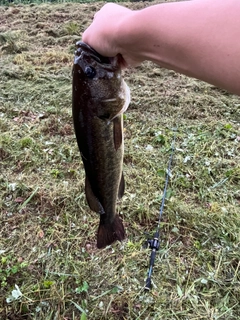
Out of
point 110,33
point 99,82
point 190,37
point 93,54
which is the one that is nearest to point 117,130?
point 99,82

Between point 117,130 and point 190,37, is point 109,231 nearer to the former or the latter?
point 117,130

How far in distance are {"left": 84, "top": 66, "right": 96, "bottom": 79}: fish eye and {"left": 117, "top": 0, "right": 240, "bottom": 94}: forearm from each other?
1.15ft

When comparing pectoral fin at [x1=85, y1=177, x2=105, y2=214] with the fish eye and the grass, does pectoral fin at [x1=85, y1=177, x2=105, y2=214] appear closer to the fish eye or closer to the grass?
the fish eye

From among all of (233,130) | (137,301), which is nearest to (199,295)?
(137,301)

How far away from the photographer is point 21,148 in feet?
12.1

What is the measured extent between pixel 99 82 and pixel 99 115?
147 mm

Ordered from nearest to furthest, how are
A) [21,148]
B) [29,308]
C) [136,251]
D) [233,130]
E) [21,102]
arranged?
[29,308]
[136,251]
[21,148]
[233,130]
[21,102]

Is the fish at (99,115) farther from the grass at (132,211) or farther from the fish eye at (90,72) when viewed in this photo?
the grass at (132,211)

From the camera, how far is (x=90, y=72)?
4.71 ft

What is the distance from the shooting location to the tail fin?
204 centimetres

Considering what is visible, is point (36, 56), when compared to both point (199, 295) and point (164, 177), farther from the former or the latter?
point (199, 295)

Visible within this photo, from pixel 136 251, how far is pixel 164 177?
A: 0.91 metres

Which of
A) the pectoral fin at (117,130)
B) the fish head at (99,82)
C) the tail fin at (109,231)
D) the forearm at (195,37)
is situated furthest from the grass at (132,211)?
the forearm at (195,37)

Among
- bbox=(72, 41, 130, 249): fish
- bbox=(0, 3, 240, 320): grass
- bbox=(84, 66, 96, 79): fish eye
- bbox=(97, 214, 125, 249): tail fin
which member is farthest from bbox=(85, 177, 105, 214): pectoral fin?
bbox=(0, 3, 240, 320): grass
